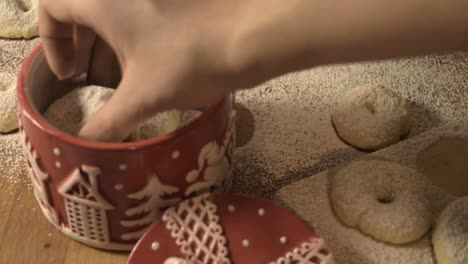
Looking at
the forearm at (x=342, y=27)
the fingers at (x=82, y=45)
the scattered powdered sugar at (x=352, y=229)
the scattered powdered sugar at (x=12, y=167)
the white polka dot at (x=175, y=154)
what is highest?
the forearm at (x=342, y=27)

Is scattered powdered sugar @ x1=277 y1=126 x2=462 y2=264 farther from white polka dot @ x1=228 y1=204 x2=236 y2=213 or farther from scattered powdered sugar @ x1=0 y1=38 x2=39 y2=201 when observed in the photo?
scattered powdered sugar @ x1=0 y1=38 x2=39 y2=201

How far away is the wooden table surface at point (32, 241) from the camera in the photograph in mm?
636

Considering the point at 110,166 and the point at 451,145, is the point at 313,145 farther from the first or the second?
the point at 110,166

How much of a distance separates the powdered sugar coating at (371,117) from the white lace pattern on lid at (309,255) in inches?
8.0

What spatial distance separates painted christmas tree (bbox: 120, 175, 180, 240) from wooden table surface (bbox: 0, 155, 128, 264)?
0.17ft

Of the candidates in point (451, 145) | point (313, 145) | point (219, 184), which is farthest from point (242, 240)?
point (451, 145)

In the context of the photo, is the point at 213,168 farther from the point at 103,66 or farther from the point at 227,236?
the point at 103,66

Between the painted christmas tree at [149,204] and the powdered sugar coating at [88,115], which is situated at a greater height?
the powdered sugar coating at [88,115]

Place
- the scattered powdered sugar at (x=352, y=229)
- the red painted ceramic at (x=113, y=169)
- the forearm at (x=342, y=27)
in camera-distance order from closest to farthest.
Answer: the forearm at (x=342, y=27), the red painted ceramic at (x=113, y=169), the scattered powdered sugar at (x=352, y=229)

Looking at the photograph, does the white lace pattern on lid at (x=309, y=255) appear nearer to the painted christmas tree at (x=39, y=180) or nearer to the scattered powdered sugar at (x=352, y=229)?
the scattered powdered sugar at (x=352, y=229)

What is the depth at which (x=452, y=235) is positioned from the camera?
0.63 metres

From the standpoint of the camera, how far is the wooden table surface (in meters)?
0.64

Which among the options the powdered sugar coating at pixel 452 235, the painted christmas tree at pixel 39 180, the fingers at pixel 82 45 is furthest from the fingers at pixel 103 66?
the powdered sugar coating at pixel 452 235

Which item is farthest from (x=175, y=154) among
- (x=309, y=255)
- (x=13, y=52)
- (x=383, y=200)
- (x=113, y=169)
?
(x=13, y=52)
